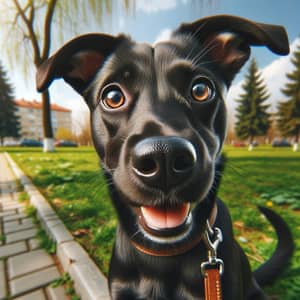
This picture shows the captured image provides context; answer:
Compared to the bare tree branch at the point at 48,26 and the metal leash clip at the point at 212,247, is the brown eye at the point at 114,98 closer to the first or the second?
the metal leash clip at the point at 212,247

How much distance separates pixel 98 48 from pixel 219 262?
4.83 ft

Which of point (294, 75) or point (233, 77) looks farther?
point (294, 75)

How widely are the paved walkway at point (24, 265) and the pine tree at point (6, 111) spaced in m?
39.7

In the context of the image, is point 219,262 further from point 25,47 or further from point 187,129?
point 25,47

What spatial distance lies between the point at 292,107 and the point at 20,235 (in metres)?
33.2

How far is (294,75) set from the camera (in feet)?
94.0

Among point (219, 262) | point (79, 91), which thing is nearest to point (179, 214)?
point (219, 262)

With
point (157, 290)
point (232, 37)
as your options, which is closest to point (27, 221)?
point (157, 290)

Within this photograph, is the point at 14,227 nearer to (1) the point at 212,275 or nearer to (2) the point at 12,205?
(2) the point at 12,205

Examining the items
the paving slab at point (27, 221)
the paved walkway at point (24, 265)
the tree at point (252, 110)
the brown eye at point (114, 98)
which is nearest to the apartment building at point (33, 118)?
the tree at point (252, 110)

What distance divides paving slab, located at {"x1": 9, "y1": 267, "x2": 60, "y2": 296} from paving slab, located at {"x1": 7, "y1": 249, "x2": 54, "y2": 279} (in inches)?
3.1

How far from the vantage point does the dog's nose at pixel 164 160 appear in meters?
0.91

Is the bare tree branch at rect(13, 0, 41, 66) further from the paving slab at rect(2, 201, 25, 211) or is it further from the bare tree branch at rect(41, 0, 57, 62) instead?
the paving slab at rect(2, 201, 25, 211)

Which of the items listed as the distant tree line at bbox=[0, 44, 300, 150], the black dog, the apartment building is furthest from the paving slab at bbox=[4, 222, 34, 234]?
the apartment building
